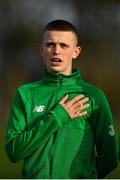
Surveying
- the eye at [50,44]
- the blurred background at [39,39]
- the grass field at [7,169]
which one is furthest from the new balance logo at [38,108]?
the blurred background at [39,39]

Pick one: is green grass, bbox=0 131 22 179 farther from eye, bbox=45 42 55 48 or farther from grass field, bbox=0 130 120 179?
eye, bbox=45 42 55 48

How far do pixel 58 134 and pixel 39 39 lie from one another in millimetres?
3202

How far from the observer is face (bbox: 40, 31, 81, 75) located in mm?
1762

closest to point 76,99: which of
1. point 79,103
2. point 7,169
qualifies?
point 79,103

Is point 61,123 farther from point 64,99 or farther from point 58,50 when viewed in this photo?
point 58,50

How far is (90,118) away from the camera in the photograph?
1738 mm

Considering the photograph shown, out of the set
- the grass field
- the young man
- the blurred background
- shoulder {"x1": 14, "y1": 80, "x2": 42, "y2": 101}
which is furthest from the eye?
the blurred background

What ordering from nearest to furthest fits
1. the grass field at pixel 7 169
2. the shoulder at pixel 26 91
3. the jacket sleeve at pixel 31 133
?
the jacket sleeve at pixel 31 133, the shoulder at pixel 26 91, the grass field at pixel 7 169

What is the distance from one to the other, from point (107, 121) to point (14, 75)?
3094 millimetres

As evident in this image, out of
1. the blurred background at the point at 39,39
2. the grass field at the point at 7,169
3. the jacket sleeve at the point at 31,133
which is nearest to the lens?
the jacket sleeve at the point at 31,133

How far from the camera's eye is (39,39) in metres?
4.82

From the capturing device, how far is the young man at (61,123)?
1678 millimetres

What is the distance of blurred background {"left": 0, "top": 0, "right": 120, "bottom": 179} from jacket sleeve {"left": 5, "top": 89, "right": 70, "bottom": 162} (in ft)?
9.50

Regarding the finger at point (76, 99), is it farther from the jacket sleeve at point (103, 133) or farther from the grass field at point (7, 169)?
the grass field at point (7, 169)
